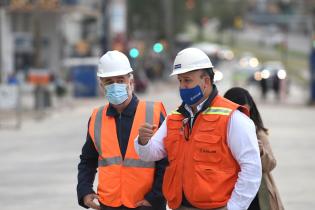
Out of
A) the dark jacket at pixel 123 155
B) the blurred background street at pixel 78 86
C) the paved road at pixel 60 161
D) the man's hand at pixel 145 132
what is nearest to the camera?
the man's hand at pixel 145 132

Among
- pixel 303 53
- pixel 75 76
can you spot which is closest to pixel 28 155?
pixel 75 76

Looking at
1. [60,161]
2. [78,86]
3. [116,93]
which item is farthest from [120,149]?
[78,86]

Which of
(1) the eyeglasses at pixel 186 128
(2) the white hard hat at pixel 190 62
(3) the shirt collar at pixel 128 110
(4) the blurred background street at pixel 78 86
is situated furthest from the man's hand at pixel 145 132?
(4) the blurred background street at pixel 78 86

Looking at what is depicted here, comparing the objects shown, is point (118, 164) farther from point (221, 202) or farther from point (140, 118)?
point (221, 202)

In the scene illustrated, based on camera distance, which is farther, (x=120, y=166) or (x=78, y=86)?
(x=78, y=86)

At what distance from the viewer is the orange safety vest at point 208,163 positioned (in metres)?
5.27

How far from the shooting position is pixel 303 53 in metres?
112

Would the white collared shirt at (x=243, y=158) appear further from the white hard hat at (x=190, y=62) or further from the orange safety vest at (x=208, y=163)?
the white hard hat at (x=190, y=62)

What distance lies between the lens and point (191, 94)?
5332 millimetres

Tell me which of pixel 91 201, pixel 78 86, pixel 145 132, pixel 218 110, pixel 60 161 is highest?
pixel 218 110

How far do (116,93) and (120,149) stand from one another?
36 cm

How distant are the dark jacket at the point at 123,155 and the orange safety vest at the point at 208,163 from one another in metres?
0.57

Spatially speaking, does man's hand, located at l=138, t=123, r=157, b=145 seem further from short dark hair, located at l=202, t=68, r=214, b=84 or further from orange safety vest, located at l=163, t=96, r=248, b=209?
short dark hair, located at l=202, t=68, r=214, b=84

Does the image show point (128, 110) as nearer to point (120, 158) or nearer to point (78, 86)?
point (120, 158)
